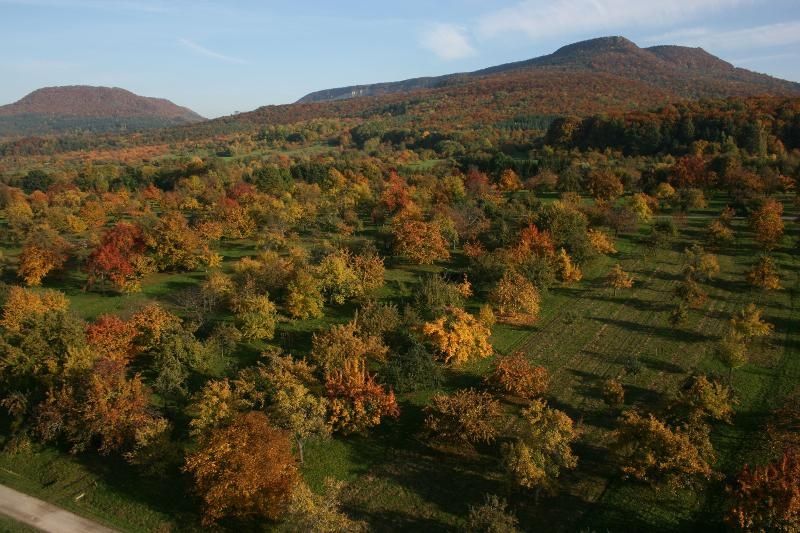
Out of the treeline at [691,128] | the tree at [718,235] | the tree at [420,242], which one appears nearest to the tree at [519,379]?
the tree at [420,242]

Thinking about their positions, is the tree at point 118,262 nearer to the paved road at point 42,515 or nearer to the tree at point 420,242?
the tree at point 420,242

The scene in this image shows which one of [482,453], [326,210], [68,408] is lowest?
[482,453]

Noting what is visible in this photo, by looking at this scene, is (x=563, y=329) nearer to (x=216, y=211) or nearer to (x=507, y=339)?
(x=507, y=339)

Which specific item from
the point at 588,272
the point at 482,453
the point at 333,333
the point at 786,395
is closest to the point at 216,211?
the point at 333,333

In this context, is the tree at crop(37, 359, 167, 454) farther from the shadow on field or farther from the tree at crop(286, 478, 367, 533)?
the shadow on field

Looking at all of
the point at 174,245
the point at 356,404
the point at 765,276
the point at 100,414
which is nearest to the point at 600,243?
the point at 765,276
